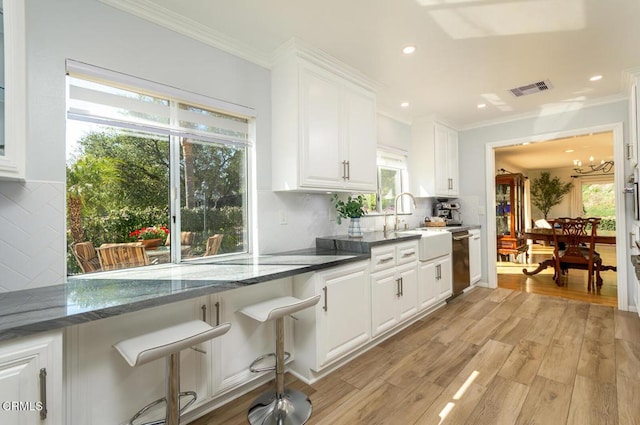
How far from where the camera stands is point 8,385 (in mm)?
942

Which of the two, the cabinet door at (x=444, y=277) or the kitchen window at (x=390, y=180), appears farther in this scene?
the kitchen window at (x=390, y=180)

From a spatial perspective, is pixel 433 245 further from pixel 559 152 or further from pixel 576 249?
pixel 559 152

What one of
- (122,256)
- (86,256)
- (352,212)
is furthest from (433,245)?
(86,256)

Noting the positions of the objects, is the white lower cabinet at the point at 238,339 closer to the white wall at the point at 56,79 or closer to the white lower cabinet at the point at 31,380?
the white lower cabinet at the point at 31,380

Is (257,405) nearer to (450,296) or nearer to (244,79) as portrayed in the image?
(244,79)

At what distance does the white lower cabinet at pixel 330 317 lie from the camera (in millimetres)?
1978

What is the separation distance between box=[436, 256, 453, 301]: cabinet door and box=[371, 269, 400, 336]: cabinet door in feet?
2.95

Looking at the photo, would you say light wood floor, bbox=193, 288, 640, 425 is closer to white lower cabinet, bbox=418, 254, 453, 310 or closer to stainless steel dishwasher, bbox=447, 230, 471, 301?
white lower cabinet, bbox=418, 254, 453, 310

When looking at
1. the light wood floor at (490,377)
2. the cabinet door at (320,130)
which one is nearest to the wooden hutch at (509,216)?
the light wood floor at (490,377)

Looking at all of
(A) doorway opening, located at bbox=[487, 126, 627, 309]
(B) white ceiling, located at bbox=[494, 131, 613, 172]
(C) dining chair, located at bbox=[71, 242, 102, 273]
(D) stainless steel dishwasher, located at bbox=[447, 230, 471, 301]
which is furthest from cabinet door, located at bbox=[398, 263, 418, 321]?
(B) white ceiling, located at bbox=[494, 131, 613, 172]

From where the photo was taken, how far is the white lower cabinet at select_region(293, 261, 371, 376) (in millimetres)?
1978

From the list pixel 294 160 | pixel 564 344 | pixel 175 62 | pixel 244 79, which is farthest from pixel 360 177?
pixel 564 344

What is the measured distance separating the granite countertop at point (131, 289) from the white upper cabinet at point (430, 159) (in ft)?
7.96

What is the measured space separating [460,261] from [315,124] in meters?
2.70
